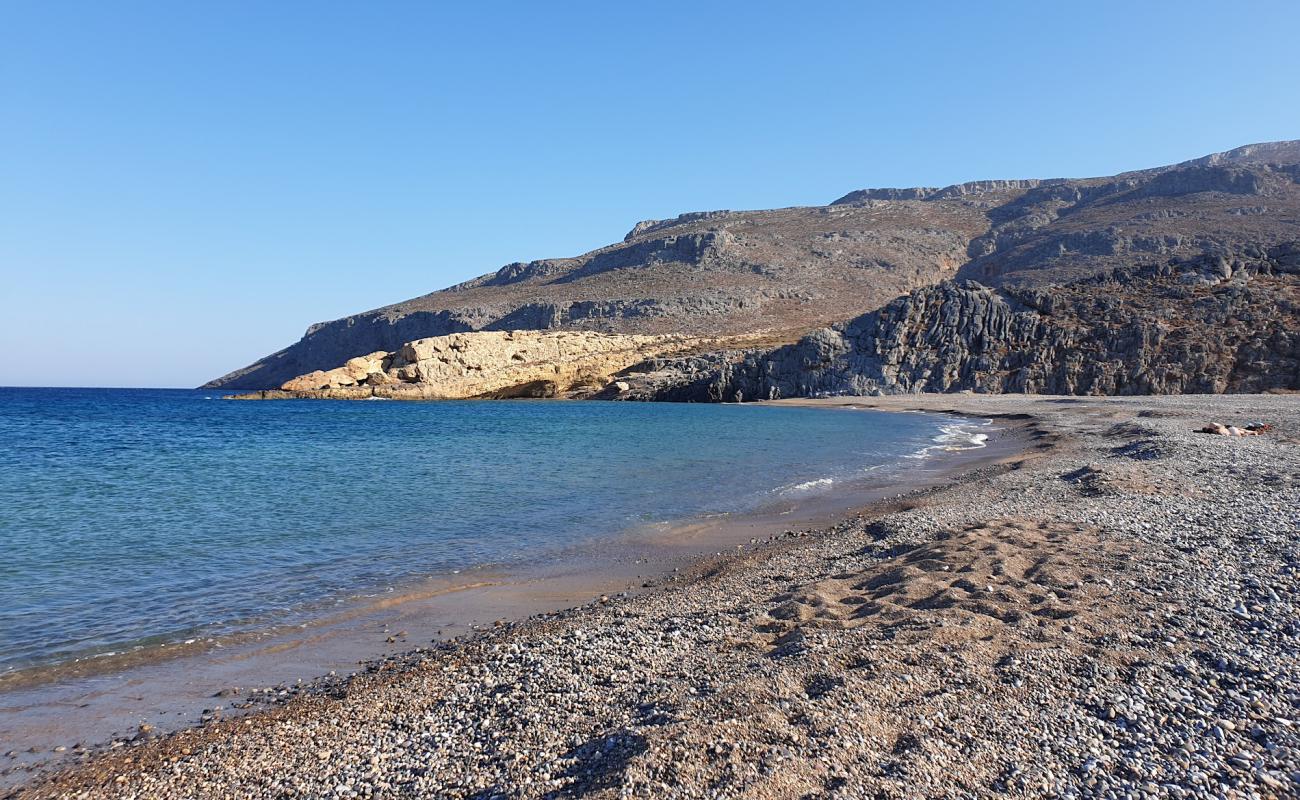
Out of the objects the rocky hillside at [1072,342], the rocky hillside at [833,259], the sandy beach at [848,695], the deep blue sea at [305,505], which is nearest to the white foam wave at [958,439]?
the deep blue sea at [305,505]

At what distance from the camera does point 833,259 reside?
127938 millimetres

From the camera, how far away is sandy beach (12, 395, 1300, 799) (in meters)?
4.50

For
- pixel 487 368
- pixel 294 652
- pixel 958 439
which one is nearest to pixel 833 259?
pixel 487 368

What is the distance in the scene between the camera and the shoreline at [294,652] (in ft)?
21.1

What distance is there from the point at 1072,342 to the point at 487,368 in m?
61.9

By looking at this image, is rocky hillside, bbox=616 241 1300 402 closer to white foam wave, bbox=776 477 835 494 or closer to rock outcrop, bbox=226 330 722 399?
rock outcrop, bbox=226 330 722 399

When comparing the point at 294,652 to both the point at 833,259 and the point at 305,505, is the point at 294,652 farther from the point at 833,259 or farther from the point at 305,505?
the point at 833,259

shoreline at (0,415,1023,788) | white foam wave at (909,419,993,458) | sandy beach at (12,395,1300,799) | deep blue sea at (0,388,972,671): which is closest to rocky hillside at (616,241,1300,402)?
white foam wave at (909,419,993,458)

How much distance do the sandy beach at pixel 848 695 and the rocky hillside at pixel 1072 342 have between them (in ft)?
166

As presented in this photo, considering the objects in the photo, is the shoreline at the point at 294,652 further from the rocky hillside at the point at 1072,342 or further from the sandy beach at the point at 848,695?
the rocky hillside at the point at 1072,342

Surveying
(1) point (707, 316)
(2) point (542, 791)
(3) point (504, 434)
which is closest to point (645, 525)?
(2) point (542, 791)

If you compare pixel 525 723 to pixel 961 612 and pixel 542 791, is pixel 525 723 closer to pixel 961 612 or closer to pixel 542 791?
pixel 542 791

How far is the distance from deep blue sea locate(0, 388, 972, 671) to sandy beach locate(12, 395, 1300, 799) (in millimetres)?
3812

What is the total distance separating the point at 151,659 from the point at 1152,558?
12086 millimetres
